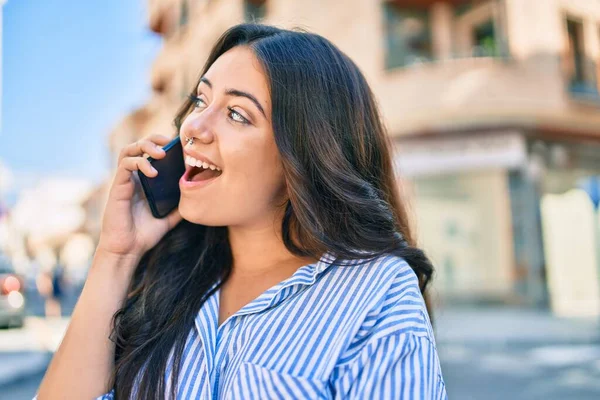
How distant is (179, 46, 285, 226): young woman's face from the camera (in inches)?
63.7

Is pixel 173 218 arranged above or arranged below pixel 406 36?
below

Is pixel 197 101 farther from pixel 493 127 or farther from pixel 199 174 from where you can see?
pixel 493 127

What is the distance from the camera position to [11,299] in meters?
10.8

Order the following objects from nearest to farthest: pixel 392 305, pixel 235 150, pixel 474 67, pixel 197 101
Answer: pixel 392 305
pixel 235 150
pixel 197 101
pixel 474 67

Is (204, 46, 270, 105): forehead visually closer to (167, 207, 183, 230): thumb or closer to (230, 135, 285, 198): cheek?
(230, 135, 285, 198): cheek

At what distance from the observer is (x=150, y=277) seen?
181 centimetres

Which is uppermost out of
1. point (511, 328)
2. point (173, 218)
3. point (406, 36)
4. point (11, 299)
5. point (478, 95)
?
point (406, 36)

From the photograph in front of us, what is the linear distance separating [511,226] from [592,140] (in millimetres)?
3778

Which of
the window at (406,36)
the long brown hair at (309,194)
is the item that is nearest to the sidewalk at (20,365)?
the long brown hair at (309,194)

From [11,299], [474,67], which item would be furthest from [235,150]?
[474,67]

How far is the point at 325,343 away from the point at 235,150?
65 cm

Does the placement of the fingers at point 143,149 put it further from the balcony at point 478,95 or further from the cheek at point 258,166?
the balcony at point 478,95

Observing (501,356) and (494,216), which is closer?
(501,356)

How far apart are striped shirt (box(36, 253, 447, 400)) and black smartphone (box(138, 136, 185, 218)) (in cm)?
53
